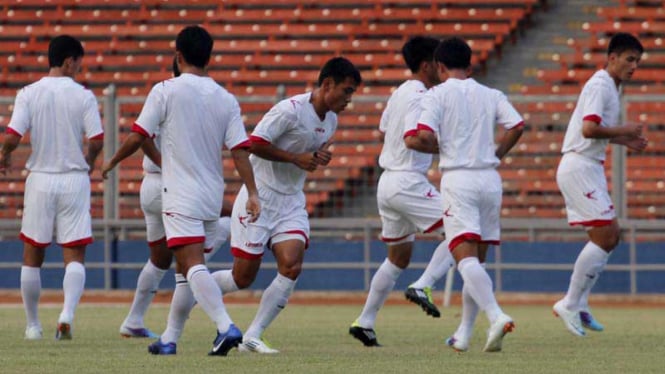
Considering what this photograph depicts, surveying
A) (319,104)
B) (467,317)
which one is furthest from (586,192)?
(319,104)

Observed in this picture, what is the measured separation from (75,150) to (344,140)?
906cm

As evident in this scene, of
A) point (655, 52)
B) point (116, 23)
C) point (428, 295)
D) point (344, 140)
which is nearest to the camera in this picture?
point (428, 295)

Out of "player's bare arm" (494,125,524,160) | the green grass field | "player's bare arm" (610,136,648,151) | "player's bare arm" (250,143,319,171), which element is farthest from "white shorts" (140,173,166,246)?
"player's bare arm" (610,136,648,151)

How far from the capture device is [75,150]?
11.7 meters

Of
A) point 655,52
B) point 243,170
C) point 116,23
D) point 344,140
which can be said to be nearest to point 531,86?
point 655,52

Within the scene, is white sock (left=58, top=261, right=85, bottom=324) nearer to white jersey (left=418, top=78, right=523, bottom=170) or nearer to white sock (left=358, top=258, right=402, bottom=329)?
white sock (left=358, top=258, right=402, bottom=329)

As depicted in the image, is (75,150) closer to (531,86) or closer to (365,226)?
(365,226)

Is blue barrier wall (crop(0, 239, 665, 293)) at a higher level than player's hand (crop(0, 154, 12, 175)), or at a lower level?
lower

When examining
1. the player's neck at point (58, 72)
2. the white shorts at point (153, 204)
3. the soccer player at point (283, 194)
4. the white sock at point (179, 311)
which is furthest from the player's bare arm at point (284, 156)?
the player's neck at point (58, 72)

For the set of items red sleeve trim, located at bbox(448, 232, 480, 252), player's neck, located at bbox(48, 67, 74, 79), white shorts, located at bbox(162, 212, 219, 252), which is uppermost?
player's neck, located at bbox(48, 67, 74, 79)

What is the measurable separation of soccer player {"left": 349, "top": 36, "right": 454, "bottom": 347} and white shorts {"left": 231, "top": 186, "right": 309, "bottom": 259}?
4.12ft

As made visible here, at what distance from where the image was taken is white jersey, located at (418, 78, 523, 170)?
10.2 metres

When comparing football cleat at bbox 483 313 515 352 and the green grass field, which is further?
football cleat at bbox 483 313 515 352

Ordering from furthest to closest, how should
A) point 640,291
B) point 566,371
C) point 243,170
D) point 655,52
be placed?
point 655,52 < point 640,291 < point 243,170 < point 566,371
